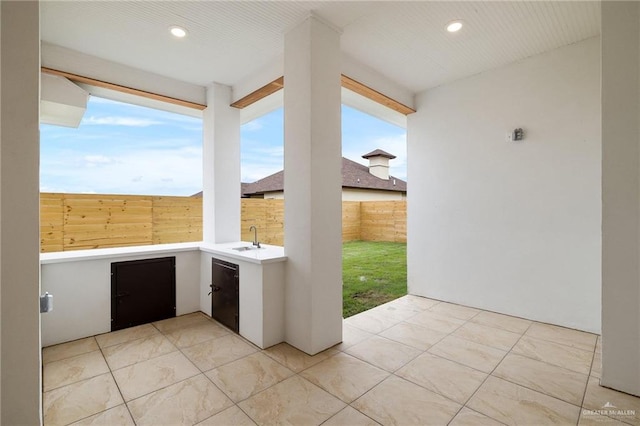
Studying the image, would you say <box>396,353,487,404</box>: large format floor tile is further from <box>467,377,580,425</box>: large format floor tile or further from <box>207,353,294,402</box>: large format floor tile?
<box>207,353,294,402</box>: large format floor tile

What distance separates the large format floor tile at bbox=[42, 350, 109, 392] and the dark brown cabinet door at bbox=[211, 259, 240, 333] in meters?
1.09

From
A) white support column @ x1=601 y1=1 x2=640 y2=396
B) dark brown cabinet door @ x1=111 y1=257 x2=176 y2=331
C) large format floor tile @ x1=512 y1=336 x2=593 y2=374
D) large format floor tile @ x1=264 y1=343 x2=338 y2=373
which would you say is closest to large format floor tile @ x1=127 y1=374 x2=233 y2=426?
large format floor tile @ x1=264 y1=343 x2=338 y2=373

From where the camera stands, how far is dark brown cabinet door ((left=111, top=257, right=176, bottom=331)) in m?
3.12

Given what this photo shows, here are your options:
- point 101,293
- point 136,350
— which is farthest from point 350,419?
point 101,293

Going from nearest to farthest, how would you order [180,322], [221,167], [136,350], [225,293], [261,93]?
1. [136,350]
2. [225,293]
3. [180,322]
4. [261,93]
5. [221,167]

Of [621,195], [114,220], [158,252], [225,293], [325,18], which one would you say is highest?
[325,18]

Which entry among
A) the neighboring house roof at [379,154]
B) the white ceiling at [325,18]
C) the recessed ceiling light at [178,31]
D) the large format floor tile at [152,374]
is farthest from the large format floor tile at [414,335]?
the neighboring house roof at [379,154]

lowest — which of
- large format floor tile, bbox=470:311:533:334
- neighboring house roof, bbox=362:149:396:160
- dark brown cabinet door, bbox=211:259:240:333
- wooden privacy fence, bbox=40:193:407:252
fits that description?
large format floor tile, bbox=470:311:533:334

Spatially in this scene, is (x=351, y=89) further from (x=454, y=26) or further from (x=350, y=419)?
(x=350, y=419)

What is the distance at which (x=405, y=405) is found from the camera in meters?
1.90

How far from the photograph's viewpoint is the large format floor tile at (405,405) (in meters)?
1.77

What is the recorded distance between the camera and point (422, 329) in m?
3.14

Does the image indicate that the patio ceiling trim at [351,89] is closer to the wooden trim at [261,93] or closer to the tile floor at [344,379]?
the wooden trim at [261,93]

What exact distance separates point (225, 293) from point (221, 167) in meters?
1.72
